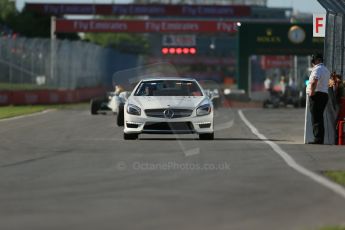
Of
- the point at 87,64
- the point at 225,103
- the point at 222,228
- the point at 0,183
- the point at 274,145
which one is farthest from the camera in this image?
the point at 87,64

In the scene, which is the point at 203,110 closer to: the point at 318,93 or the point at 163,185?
the point at 318,93

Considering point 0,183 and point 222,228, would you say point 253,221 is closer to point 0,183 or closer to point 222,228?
point 222,228

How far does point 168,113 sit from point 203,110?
0.68 meters

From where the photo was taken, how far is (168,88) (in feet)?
71.2

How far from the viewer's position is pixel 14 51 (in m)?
46.6

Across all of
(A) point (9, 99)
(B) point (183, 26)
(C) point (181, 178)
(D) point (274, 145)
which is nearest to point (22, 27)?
(B) point (183, 26)

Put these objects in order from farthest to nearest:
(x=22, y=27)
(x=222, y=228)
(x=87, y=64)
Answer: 1. (x=22, y=27)
2. (x=87, y=64)
3. (x=222, y=228)

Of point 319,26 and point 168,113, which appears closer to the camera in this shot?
point 168,113

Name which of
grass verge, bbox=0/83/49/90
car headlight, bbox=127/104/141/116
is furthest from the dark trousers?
grass verge, bbox=0/83/49/90

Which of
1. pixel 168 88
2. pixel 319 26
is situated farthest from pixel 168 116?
pixel 319 26

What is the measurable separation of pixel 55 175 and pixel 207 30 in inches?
2164

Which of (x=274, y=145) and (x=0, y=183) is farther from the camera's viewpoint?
(x=274, y=145)

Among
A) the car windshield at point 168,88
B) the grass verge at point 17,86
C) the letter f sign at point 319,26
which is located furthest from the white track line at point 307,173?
the grass verge at point 17,86

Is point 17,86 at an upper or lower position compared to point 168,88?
lower
